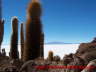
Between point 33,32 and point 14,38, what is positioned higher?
point 33,32

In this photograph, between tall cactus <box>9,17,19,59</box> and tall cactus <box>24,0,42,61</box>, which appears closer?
tall cactus <box>24,0,42,61</box>

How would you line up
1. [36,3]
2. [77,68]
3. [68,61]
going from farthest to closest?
[36,3] → [68,61] → [77,68]

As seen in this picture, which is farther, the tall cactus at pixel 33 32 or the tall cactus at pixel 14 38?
the tall cactus at pixel 14 38

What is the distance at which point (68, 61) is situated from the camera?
631 centimetres

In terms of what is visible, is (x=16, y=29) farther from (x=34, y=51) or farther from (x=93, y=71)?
(x=93, y=71)

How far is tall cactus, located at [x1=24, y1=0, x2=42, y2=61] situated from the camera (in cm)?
1006

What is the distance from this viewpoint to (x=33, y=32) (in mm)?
10133

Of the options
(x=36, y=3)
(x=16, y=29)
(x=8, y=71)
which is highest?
(x=36, y=3)

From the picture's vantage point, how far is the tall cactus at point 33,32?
10.1 meters

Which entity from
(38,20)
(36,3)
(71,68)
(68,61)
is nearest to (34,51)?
(38,20)

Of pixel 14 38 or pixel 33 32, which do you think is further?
pixel 14 38

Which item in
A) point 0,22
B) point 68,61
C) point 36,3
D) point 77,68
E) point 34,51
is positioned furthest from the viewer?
point 0,22

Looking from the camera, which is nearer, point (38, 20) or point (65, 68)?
point (65, 68)

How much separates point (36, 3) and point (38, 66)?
214 inches
